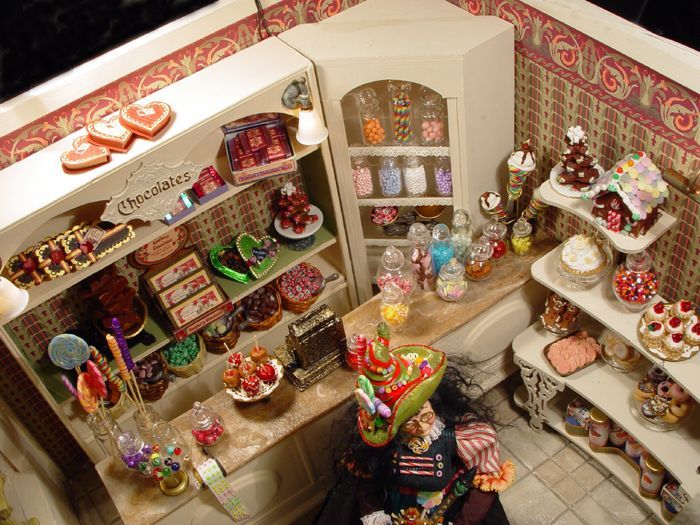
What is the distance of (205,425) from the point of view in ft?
10.5

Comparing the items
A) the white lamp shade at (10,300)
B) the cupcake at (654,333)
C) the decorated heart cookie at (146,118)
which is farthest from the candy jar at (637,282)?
the white lamp shade at (10,300)

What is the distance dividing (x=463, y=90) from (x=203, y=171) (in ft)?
3.84

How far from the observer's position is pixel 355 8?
353cm

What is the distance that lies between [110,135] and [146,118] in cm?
15

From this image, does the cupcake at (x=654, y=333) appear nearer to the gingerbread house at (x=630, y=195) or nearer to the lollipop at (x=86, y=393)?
the gingerbread house at (x=630, y=195)

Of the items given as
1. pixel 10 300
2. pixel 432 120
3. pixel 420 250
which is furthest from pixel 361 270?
pixel 10 300

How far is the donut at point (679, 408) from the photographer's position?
3.20m

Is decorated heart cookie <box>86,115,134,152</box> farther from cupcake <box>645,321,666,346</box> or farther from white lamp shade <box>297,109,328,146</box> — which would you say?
cupcake <box>645,321,666,346</box>

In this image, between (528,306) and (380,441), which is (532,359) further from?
(380,441)

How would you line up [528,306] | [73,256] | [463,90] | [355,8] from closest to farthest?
[73,256]
[463,90]
[355,8]
[528,306]

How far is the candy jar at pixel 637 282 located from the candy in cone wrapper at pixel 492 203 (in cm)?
68

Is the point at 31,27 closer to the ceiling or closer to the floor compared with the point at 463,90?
closer to the ceiling

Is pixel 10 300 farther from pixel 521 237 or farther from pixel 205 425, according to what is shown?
pixel 521 237

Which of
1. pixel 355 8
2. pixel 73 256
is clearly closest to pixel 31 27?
pixel 73 256
